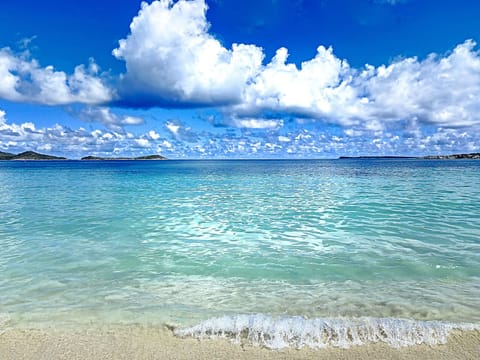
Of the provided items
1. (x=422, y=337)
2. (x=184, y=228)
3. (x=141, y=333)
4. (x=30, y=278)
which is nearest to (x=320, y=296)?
(x=422, y=337)

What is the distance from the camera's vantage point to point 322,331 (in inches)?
252

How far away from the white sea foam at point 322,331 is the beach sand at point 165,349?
19 centimetres

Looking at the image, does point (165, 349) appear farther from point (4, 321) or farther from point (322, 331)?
point (4, 321)

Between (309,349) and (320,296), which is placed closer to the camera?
(309,349)

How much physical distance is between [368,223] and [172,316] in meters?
13.5

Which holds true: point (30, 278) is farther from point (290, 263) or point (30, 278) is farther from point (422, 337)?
point (422, 337)

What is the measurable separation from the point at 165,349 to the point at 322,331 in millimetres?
2985

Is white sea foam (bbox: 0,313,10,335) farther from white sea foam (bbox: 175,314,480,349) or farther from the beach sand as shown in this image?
white sea foam (bbox: 175,314,480,349)

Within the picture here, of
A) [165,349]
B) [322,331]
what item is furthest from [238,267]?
[165,349]

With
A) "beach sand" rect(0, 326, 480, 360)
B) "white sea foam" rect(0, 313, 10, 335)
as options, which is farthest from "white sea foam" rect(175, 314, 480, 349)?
"white sea foam" rect(0, 313, 10, 335)

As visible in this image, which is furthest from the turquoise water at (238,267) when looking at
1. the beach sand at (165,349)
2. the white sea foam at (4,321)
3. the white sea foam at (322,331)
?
the beach sand at (165,349)

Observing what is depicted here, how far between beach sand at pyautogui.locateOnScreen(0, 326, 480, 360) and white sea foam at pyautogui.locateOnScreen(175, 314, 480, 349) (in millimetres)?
187

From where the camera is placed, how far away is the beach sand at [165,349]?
18.5 feet

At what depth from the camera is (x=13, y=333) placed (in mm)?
6496
